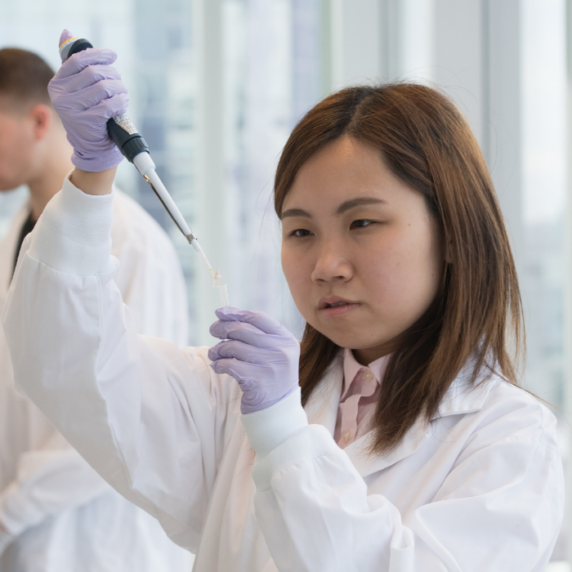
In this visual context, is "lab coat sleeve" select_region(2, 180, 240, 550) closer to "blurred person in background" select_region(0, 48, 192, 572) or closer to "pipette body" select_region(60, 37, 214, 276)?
"pipette body" select_region(60, 37, 214, 276)

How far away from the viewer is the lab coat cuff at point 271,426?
85cm

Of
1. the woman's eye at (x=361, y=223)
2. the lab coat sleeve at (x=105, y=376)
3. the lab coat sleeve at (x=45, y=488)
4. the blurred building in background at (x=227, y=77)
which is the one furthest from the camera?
the blurred building in background at (x=227, y=77)

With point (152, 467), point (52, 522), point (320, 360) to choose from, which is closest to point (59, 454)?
point (52, 522)

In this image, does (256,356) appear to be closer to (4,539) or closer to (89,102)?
(89,102)

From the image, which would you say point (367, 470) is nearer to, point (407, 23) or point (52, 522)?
point (52, 522)

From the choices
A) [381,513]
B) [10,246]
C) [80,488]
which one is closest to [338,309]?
[381,513]

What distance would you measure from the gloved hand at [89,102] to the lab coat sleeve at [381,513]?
1.40 feet

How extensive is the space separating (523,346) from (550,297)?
91 cm

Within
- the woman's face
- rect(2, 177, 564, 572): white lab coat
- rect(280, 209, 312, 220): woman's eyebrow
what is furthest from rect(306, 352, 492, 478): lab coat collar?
rect(280, 209, 312, 220): woman's eyebrow

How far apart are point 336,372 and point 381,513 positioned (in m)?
0.39

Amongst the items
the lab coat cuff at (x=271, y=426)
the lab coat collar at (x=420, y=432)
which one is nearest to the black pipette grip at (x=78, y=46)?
the lab coat cuff at (x=271, y=426)

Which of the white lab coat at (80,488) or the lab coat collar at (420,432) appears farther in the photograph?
the white lab coat at (80,488)

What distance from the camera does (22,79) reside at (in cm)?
179

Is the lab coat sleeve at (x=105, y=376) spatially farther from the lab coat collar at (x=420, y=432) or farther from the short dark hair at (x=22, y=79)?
the short dark hair at (x=22, y=79)
